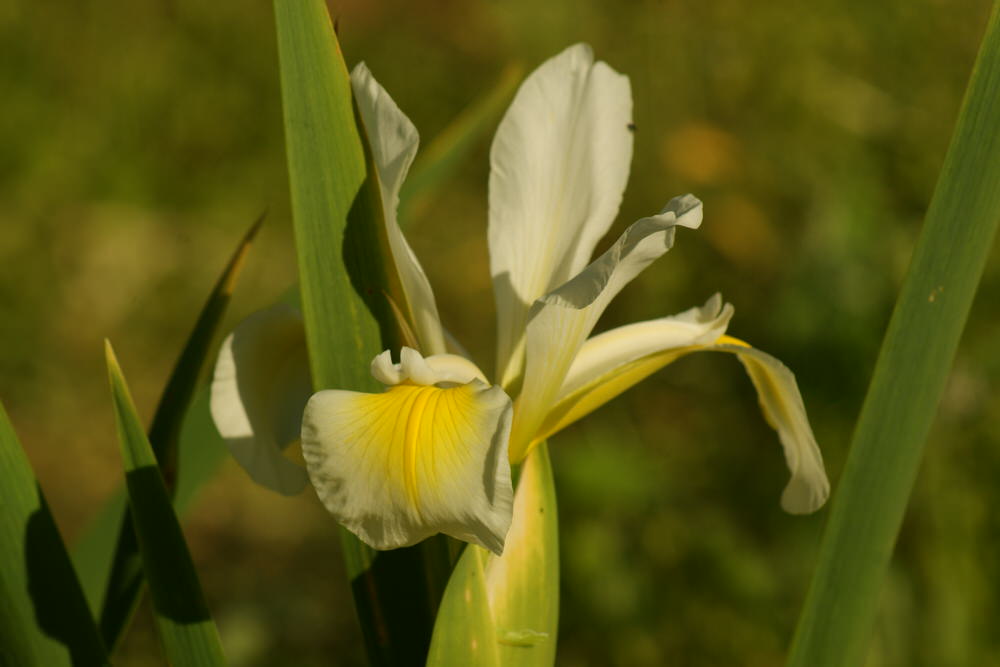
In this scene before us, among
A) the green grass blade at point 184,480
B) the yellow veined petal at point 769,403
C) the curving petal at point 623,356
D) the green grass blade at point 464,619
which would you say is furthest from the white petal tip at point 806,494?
the green grass blade at point 184,480

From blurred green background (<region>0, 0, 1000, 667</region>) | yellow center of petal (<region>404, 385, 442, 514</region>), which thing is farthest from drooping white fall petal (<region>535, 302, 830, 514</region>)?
blurred green background (<region>0, 0, 1000, 667</region>)

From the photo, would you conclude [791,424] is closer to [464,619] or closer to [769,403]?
[769,403]

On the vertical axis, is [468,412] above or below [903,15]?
above

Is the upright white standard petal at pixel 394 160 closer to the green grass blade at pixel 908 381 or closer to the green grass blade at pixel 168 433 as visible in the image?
the green grass blade at pixel 168 433

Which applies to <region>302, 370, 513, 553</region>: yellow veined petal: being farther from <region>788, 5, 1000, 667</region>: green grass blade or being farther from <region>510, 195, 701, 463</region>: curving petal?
<region>788, 5, 1000, 667</region>: green grass blade

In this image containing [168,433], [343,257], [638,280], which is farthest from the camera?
[638,280]

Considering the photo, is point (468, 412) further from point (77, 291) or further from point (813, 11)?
point (813, 11)

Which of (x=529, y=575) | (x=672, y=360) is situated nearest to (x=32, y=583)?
(x=529, y=575)

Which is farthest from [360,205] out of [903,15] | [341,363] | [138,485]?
[903,15]
